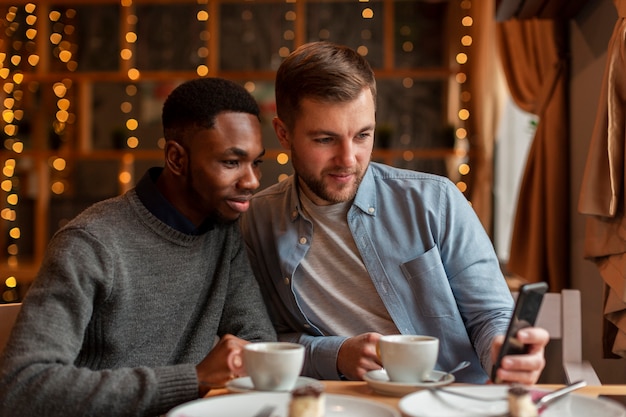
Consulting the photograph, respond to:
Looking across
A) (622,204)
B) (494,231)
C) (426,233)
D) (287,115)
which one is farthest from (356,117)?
(494,231)

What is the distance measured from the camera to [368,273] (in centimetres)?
183

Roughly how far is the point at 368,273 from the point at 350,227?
11cm

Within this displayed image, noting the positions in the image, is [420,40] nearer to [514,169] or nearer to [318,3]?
[318,3]

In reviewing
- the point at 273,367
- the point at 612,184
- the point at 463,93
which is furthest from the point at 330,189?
the point at 463,93

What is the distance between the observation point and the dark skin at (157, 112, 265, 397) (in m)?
1.71

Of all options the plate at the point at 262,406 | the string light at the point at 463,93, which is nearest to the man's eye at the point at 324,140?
the plate at the point at 262,406

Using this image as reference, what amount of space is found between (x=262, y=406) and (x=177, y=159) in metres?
0.76

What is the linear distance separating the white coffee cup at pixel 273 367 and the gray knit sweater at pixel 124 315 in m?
0.19

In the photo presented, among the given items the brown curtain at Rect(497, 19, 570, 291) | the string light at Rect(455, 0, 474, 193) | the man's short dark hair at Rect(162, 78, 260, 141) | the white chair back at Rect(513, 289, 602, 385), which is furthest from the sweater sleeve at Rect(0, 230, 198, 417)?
the string light at Rect(455, 0, 474, 193)

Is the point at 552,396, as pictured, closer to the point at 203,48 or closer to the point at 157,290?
the point at 157,290

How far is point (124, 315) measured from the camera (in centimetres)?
156

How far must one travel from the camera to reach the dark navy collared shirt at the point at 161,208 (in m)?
1.67

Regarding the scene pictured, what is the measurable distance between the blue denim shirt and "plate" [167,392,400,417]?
21.2 inches

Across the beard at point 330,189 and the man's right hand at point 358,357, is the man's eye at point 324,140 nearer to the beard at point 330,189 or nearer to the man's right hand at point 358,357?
the beard at point 330,189
